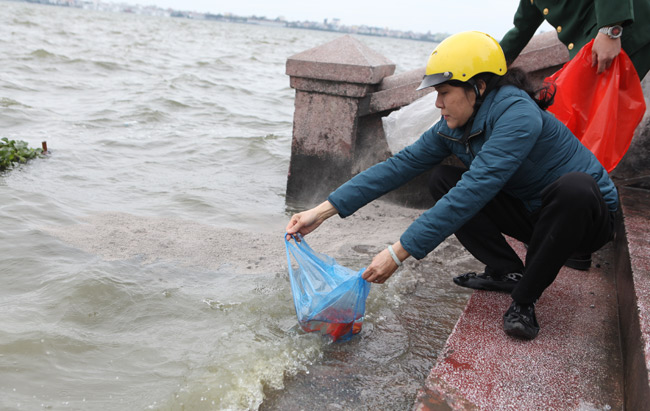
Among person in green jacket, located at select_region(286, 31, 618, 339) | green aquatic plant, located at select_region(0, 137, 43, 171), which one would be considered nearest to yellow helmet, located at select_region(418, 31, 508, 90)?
person in green jacket, located at select_region(286, 31, 618, 339)

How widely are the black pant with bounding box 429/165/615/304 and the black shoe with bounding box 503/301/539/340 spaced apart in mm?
44

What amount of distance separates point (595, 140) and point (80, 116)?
842cm

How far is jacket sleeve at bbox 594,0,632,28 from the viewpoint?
294 cm

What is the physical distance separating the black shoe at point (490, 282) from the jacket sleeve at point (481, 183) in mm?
743

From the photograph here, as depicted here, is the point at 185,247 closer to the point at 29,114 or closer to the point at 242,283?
the point at 242,283

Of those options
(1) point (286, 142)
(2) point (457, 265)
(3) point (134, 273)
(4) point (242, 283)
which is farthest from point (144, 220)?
(1) point (286, 142)

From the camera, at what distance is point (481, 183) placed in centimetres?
235

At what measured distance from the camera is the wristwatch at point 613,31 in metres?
3.03

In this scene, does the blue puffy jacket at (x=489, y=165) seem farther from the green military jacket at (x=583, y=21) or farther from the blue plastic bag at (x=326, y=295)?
the green military jacket at (x=583, y=21)

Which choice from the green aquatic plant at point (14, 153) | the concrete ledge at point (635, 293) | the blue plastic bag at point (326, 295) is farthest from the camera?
the green aquatic plant at point (14, 153)

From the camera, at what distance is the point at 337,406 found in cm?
230

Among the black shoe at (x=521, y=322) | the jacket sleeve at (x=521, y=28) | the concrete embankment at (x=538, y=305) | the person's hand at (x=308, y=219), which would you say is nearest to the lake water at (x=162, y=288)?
the concrete embankment at (x=538, y=305)

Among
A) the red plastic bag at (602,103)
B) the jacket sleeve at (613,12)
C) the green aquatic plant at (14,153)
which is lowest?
the green aquatic plant at (14,153)

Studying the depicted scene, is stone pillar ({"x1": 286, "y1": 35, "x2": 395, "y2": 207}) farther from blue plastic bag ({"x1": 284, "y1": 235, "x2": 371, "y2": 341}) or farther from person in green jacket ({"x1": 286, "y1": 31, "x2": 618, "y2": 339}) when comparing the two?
blue plastic bag ({"x1": 284, "y1": 235, "x2": 371, "y2": 341})
